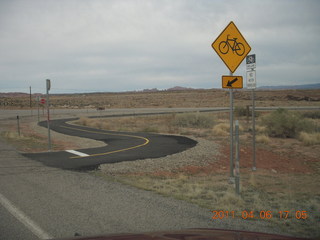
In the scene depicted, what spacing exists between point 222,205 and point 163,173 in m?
4.24

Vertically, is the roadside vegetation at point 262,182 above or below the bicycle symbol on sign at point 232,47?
below

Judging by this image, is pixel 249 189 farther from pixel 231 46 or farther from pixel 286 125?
pixel 286 125

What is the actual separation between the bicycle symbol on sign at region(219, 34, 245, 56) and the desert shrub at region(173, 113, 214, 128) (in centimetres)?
2085

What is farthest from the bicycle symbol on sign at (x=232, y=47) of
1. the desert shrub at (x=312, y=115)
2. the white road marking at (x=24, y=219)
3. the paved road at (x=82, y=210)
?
the desert shrub at (x=312, y=115)

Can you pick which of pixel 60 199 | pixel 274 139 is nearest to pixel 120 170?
pixel 60 199

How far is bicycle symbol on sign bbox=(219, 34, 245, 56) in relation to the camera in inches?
285

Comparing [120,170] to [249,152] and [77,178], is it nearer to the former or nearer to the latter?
[77,178]

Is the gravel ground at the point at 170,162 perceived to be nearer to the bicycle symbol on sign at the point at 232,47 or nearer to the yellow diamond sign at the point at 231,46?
the yellow diamond sign at the point at 231,46

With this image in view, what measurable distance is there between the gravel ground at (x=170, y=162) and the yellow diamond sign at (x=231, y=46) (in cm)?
467

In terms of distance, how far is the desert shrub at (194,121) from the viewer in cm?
2850

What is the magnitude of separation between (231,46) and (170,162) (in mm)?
5681

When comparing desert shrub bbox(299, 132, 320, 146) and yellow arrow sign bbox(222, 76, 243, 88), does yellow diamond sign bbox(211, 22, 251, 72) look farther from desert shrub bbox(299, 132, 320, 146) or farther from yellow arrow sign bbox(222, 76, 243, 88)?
desert shrub bbox(299, 132, 320, 146)

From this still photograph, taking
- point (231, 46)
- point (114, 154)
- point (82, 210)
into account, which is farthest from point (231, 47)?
point (114, 154)

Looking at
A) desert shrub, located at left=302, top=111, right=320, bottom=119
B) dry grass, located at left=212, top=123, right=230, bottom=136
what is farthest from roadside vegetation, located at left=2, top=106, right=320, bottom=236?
desert shrub, located at left=302, top=111, right=320, bottom=119
